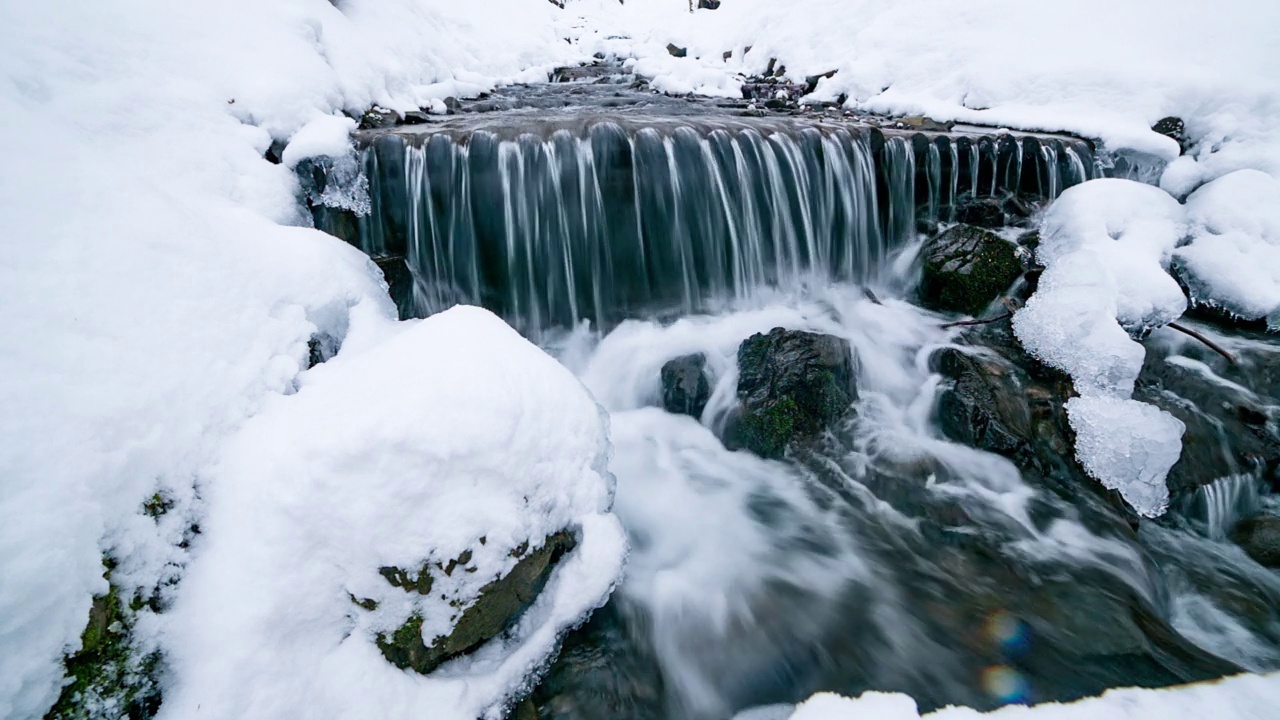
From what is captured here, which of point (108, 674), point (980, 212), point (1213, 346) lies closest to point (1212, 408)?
point (1213, 346)

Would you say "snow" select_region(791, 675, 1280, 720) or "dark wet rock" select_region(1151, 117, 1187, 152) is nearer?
"snow" select_region(791, 675, 1280, 720)

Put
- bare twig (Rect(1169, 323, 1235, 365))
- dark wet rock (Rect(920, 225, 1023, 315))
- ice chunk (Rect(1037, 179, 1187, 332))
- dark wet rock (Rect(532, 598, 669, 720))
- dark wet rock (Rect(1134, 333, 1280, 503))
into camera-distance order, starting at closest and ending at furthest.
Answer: dark wet rock (Rect(532, 598, 669, 720))
dark wet rock (Rect(1134, 333, 1280, 503))
ice chunk (Rect(1037, 179, 1187, 332))
bare twig (Rect(1169, 323, 1235, 365))
dark wet rock (Rect(920, 225, 1023, 315))

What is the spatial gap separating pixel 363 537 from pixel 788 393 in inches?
120

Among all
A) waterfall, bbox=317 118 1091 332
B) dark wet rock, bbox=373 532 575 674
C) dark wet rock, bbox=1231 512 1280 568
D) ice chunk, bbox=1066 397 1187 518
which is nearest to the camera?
dark wet rock, bbox=373 532 575 674

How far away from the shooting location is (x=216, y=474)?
2000 mm

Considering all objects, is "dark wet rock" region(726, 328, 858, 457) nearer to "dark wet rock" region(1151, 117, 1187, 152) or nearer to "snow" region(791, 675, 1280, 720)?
"snow" region(791, 675, 1280, 720)

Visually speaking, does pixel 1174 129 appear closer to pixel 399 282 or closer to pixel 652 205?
pixel 652 205

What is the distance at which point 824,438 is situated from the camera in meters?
4.00

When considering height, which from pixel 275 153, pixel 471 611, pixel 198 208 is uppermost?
pixel 275 153

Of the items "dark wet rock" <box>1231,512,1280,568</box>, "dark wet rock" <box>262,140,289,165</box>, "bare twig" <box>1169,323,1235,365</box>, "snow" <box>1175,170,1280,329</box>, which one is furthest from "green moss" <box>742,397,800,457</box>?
"dark wet rock" <box>262,140,289,165</box>

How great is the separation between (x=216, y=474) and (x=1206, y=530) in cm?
571

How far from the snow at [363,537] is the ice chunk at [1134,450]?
3.73 meters

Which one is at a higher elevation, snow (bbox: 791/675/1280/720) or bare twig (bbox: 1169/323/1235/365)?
snow (bbox: 791/675/1280/720)

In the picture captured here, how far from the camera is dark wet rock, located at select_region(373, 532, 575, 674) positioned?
1926mm
